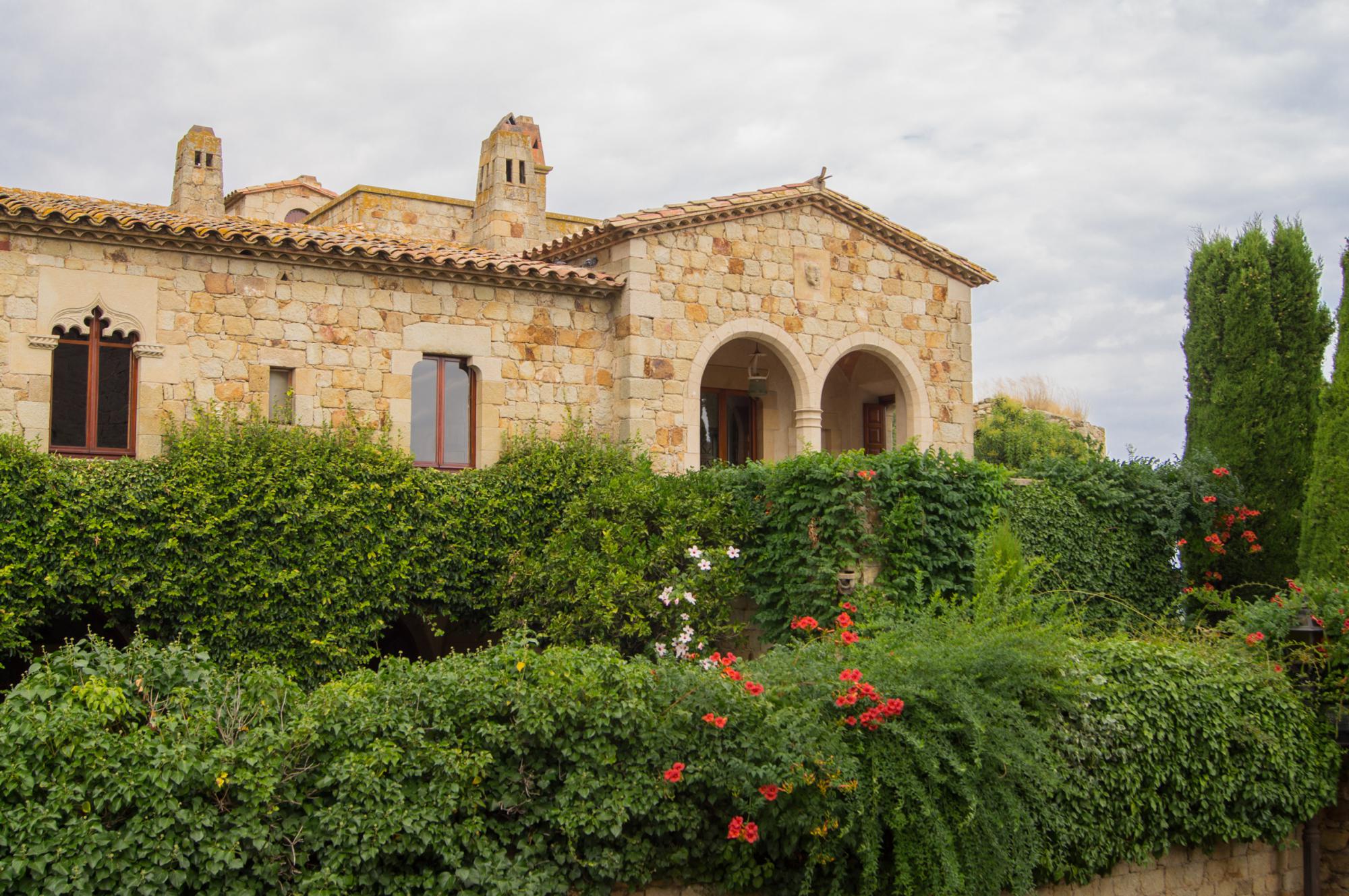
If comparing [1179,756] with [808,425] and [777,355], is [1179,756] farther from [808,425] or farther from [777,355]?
[777,355]

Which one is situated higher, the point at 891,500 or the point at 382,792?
the point at 891,500

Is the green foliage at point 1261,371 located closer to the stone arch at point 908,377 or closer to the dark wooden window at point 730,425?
the stone arch at point 908,377

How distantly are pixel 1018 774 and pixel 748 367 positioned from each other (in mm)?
10391

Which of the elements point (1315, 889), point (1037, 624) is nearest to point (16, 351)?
point (1037, 624)

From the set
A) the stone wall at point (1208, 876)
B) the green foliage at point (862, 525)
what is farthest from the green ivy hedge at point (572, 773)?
the green foliage at point (862, 525)

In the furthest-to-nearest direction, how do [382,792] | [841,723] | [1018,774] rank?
[1018,774] → [841,723] → [382,792]

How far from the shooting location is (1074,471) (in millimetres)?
17953

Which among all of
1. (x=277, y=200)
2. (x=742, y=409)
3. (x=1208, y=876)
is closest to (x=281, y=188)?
(x=277, y=200)

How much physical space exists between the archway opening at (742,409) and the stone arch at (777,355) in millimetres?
1299

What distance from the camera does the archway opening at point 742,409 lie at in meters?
20.0

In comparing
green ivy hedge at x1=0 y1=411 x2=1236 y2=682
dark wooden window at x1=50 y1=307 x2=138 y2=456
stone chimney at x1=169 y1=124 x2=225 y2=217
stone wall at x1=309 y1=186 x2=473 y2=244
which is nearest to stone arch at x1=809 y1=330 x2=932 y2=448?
green ivy hedge at x1=0 y1=411 x2=1236 y2=682

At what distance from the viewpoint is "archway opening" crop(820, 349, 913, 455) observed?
21.1m

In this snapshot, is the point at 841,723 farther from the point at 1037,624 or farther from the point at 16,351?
the point at 16,351

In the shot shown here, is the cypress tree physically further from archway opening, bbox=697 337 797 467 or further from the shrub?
the shrub
